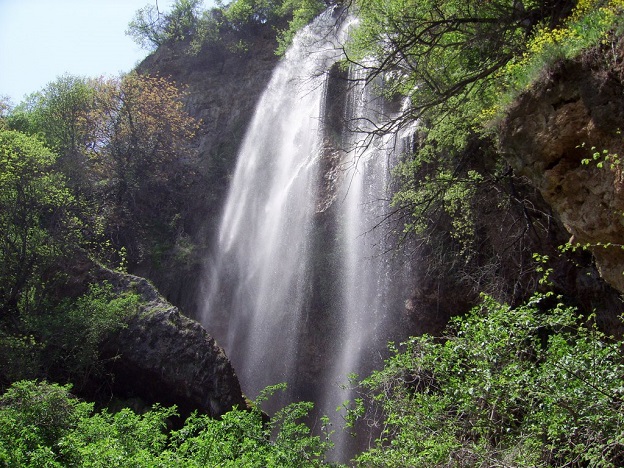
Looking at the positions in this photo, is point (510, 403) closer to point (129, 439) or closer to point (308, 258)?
point (129, 439)

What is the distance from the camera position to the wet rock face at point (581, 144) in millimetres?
5598

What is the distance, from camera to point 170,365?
38.8 ft

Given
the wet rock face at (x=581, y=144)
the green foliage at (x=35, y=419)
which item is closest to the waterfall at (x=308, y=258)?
the wet rock face at (x=581, y=144)

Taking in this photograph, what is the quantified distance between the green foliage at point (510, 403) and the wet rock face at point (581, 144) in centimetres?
104

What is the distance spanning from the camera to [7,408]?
8227 millimetres

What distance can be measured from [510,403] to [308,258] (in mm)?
11621

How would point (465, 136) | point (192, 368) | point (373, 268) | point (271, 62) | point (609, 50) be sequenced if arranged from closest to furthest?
point (609, 50) → point (465, 136) → point (192, 368) → point (373, 268) → point (271, 62)

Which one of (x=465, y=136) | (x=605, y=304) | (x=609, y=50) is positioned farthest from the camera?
(x=465, y=136)

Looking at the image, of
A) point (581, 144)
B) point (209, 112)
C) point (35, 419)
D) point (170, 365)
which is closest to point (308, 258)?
point (170, 365)

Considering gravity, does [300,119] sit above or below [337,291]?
above

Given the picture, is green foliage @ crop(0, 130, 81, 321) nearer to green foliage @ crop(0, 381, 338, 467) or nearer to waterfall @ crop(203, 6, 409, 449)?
green foliage @ crop(0, 381, 338, 467)

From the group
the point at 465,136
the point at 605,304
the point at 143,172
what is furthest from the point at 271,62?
the point at 605,304

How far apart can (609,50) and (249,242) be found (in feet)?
49.1

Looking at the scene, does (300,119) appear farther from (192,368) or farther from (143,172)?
(192,368)
